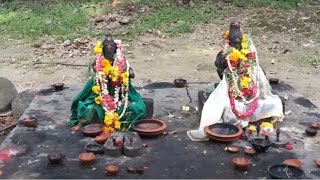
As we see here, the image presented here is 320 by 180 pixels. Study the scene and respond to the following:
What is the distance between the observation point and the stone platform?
15.6 ft

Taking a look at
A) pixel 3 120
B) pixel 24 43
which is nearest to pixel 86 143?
pixel 3 120

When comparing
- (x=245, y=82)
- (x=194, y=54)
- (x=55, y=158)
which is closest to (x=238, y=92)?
(x=245, y=82)

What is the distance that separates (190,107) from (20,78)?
3882mm

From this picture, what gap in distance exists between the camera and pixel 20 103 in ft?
23.3

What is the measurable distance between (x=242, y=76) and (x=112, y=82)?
1.46 metres

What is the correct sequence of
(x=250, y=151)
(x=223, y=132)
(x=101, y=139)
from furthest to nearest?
1. (x=223, y=132)
2. (x=101, y=139)
3. (x=250, y=151)

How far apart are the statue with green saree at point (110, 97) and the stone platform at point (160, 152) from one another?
28 centimetres

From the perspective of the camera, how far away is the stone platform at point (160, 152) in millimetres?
4758

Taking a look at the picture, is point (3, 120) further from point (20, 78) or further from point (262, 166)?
point (262, 166)

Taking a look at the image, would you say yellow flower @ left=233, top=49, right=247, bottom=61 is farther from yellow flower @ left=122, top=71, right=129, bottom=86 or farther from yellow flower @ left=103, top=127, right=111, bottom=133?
yellow flower @ left=103, top=127, right=111, bottom=133

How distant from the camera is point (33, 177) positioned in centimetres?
468

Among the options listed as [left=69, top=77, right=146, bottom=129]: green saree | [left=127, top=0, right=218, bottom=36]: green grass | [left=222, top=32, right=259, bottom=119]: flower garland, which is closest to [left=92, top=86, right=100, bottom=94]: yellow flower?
[left=69, top=77, right=146, bottom=129]: green saree

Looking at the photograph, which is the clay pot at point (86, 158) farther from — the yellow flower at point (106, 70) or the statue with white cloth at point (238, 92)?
the statue with white cloth at point (238, 92)

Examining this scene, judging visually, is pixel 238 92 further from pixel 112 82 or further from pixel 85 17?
pixel 85 17
